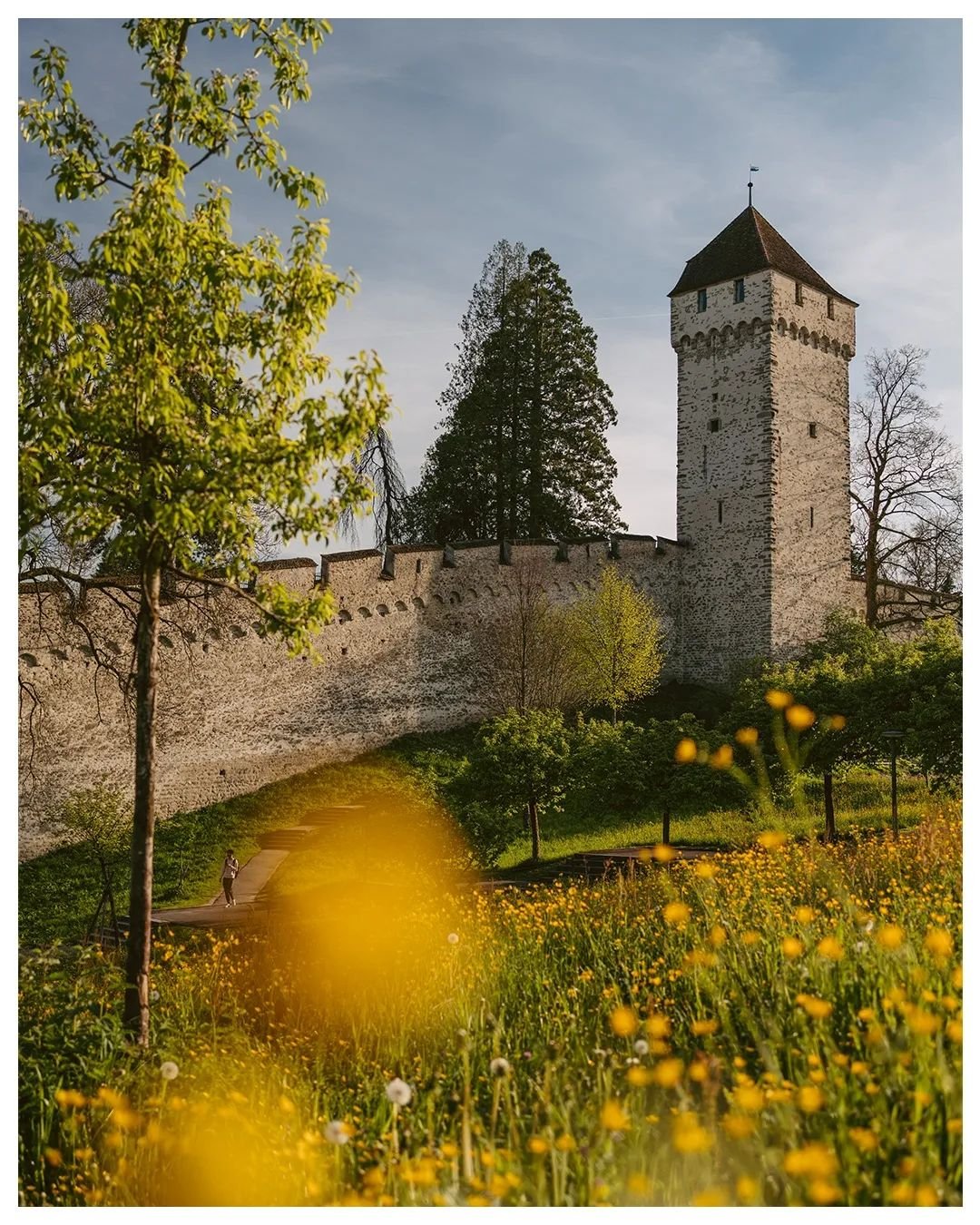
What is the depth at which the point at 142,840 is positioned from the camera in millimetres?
4930

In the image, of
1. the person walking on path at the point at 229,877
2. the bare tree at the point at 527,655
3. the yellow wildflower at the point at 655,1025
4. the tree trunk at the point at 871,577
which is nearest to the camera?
the yellow wildflower at the point at 655,1025

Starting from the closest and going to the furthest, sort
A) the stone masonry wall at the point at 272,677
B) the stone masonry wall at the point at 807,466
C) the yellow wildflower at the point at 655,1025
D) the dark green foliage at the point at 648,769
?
1. the yellow wildflower at the point at 655,1025
2. the stone masonry wall at the point at 272,677
3. the dark green foliage at the point at 648,769
4. the stone masonry wall at the point at 807,466

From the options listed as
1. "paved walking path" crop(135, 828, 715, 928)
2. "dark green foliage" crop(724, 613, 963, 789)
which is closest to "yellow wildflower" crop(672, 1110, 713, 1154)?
"paved walking path" crop(135, 828, 715, 928)

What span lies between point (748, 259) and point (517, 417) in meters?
6.89

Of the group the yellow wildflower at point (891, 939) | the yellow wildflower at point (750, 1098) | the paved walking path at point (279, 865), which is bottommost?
the paved walking path at point (279, 865)

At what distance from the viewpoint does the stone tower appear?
23.9 m

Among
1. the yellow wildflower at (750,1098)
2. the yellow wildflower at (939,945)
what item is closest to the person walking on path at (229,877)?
the yellow wildflower at (939,945)

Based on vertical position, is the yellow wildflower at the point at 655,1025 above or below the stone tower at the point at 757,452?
below

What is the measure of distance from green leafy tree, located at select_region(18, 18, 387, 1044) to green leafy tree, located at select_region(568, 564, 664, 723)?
54.5ft

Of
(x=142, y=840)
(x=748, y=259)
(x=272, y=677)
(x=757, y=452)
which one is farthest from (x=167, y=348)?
(x=748, y=259)

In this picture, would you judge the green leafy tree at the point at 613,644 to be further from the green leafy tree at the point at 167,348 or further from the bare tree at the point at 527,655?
the green leafy tree at the point at 167,348

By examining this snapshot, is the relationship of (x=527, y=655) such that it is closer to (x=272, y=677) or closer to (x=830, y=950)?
(x=272, y=677)

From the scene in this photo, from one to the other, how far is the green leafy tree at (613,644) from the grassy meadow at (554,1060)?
14.9 m

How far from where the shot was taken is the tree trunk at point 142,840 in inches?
191
